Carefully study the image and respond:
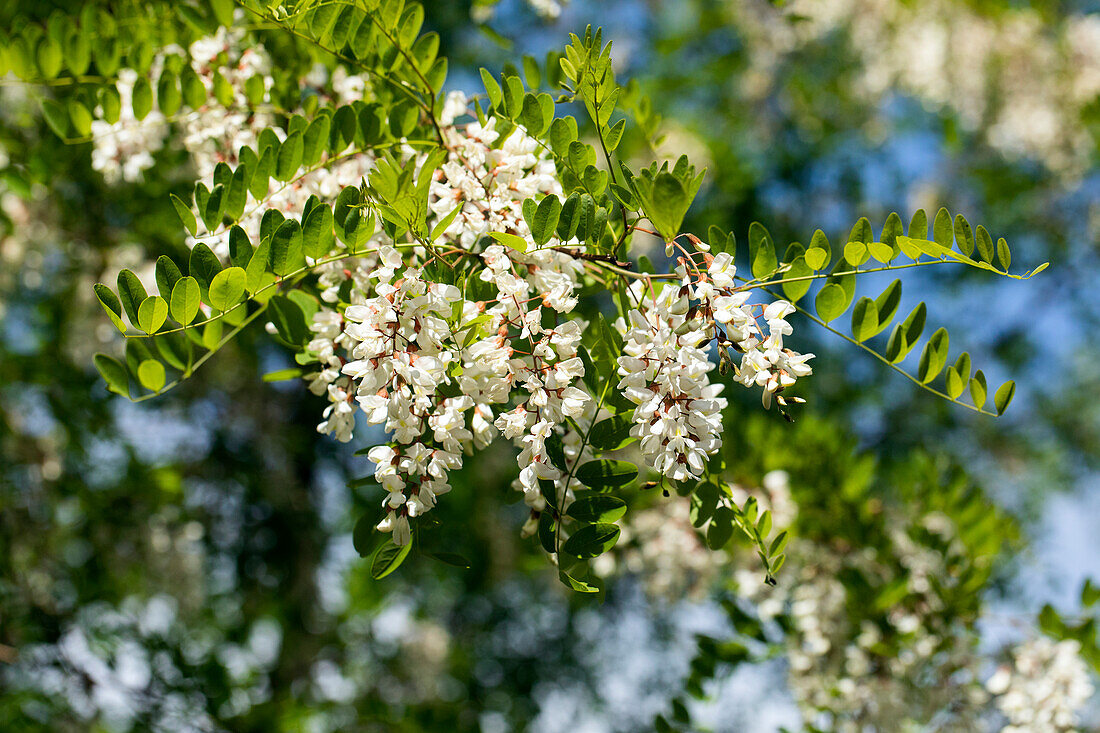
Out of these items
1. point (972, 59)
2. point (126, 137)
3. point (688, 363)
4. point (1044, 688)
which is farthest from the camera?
point (972, 59)

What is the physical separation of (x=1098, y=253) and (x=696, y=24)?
Answer: 3.41 meters

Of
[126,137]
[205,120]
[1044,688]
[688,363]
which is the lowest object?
[126,137]

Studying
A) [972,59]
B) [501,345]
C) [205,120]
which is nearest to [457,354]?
[501,345]

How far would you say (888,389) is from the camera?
539 cm

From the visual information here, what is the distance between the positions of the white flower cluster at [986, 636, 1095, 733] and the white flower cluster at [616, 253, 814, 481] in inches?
60.0

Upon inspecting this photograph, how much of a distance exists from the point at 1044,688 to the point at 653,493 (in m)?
1.05

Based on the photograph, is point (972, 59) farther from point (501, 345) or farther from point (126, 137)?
point (501, 345)

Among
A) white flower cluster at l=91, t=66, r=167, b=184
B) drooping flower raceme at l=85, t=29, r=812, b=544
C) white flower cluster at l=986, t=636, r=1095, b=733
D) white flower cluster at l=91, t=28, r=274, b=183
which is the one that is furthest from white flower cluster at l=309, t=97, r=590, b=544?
white flower cluster at l=986, t=636, r=1095, b=733

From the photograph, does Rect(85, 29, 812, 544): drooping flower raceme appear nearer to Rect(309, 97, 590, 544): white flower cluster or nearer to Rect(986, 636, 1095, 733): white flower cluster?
Rect(309, 97, 590, 544): white flower cluster

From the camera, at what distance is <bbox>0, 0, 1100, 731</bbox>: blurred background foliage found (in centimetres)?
201

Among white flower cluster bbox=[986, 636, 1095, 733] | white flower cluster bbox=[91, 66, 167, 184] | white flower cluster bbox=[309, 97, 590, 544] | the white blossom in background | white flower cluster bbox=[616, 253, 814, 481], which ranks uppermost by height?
Answer: the white blossom in background

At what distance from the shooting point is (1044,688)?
1.84 metres

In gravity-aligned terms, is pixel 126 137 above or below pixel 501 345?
below

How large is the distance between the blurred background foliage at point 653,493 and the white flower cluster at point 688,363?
0.31 m
